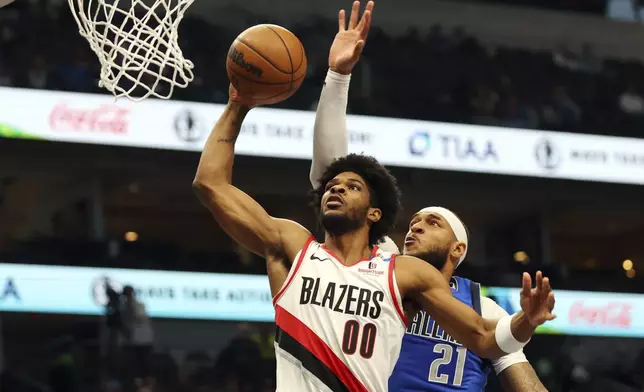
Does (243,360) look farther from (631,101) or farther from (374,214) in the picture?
(374,214)

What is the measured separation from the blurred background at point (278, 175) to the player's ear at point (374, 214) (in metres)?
6.97

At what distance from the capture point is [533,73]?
1477 cm

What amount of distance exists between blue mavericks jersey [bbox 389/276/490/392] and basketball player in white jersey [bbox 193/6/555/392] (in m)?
0.75

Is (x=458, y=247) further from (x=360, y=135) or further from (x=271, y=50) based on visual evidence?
(x=360, y=135)

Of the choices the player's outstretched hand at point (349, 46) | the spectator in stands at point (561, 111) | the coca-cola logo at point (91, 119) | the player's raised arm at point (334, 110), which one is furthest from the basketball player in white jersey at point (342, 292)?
the spectator in stands at point (561, 111)

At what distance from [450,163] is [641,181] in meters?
2.79

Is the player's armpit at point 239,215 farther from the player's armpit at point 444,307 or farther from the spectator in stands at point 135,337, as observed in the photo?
the spectator in stands at point 135,337

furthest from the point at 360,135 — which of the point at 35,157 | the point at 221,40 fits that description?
the point at 35,157

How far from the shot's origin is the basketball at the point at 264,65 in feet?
12.4

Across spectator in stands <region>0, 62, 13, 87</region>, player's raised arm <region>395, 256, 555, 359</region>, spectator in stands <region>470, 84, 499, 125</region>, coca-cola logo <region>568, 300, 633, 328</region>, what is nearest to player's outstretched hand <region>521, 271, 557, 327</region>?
player's raised arm <region>395, 256, 555, 359</region>

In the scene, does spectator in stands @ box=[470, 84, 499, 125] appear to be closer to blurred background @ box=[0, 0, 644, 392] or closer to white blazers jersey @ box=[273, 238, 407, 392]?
blurred background @ box=[0, 0, 644, 392]

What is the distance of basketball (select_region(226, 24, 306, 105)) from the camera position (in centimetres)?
379

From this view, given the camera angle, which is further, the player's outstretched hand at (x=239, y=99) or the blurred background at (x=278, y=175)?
the blurred background at (x=278, y=175)

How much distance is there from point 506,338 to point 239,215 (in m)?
0.98
